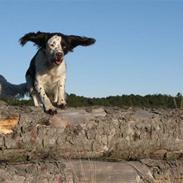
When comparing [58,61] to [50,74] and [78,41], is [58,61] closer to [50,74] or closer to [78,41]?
[50,74]

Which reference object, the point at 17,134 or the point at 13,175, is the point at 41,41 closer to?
the point at 17,134

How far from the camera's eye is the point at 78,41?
975 cm

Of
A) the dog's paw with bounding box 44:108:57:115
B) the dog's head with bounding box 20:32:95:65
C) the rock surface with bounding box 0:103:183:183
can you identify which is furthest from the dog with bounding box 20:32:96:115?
the rock surface with bounding box 0:103:183:183

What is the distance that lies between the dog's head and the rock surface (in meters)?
2.22

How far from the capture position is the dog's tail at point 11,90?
34.7 ft

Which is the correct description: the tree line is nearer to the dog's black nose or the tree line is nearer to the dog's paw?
the dog's black nose

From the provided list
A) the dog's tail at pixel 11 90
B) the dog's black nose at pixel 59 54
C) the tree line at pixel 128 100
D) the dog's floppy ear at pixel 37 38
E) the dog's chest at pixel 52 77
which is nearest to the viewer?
the dog's black nose at pixel 59 54

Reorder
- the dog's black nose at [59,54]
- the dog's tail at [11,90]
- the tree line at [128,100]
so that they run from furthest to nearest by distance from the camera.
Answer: the tree line at [128,100] → the dog's tail at [11,90] → the dog's black nose at [59,54]

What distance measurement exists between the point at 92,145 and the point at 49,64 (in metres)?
2.89

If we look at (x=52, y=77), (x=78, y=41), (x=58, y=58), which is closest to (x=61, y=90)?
(x=52, y=77)

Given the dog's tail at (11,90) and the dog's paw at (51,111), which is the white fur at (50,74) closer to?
the dog's tail at (11,90)

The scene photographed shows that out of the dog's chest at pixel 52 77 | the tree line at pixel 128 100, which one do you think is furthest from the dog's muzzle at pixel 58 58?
the tree line at pixel 128 100

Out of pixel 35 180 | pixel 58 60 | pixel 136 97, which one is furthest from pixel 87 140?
pixel 136 97

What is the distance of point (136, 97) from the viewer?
509 inches
